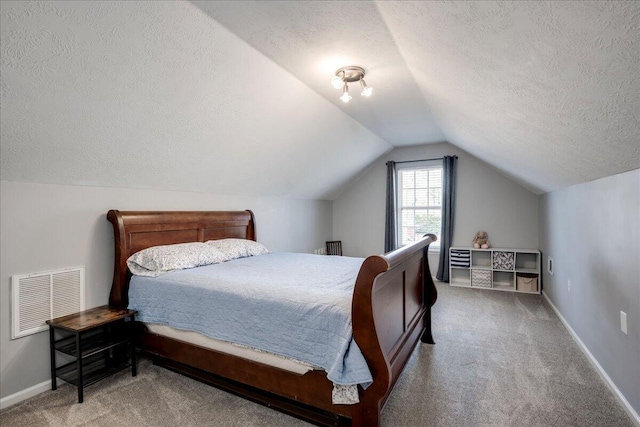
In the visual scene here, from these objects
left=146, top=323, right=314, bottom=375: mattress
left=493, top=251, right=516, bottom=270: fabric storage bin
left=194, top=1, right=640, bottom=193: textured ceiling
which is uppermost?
left=194, top=1, right=640, bottom=193: textured ceiling

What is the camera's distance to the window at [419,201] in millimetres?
5609

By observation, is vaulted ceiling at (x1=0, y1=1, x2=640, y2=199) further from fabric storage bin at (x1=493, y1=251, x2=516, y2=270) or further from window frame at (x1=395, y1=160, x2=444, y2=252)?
window frame at (x1=395, y1=160, x2=444, y2=252)

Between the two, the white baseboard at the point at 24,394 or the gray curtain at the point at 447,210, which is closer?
the white baseboard at the point at 24,394

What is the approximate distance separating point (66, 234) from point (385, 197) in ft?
15.3

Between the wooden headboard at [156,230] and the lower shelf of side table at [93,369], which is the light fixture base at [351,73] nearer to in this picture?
the wooden headboard at [156,230]

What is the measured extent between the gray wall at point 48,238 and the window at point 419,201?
3.84 m

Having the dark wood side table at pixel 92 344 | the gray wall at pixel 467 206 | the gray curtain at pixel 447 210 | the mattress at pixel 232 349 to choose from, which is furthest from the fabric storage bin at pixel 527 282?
the dark wood side table at pixel 92 344

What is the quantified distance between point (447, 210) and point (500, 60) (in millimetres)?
4083

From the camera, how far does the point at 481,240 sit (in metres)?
5.09

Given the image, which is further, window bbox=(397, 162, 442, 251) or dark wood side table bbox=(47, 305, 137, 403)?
window bbox=(397, 162, 442, 251)

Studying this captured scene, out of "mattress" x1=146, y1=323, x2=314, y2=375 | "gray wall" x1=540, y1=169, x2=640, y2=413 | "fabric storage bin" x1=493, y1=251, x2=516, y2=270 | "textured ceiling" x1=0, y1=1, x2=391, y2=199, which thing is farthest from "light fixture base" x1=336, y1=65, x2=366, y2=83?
"fabric storage bin" x1=493, y1=251, x2=516, y2=270

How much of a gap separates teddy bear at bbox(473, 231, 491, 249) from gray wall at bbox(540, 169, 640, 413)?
152 cm

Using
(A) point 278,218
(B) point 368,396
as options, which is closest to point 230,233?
(A) point 278,218

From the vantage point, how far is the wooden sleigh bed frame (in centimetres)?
166
